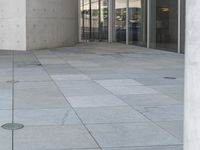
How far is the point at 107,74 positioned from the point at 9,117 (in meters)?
6.08

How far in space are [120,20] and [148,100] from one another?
2128 cm

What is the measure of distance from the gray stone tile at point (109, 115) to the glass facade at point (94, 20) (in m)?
23.9

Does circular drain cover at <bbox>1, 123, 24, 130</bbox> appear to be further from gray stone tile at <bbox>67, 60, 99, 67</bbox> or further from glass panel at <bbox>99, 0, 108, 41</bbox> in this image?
glass panel at <bbox>99, 0, 108, 41</bbox>

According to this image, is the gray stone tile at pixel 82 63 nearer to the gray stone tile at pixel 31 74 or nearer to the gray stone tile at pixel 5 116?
the gray stone tile at pixel 31 74

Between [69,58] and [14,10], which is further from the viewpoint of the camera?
[14,10]

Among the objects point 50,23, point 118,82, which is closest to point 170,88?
point 118,82

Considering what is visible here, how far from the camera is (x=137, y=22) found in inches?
1028

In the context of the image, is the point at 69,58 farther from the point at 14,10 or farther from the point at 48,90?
the point at 48,90

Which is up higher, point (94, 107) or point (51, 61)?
point (51, 61)

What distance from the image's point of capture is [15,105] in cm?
831

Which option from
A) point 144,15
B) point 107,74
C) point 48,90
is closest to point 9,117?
point 48,90

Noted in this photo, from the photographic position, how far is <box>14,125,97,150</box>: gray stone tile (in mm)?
5652

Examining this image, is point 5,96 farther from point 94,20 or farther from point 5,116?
point 94,20

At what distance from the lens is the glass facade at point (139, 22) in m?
20.4
